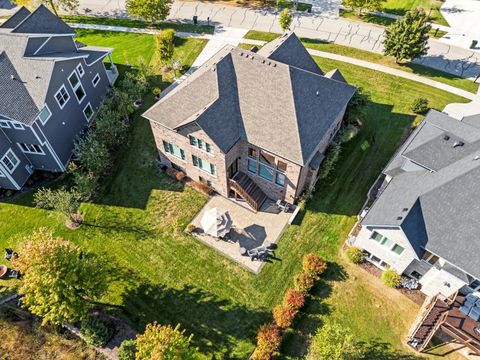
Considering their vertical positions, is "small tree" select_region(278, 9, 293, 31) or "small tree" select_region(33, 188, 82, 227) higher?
"small tree" select_region(278, 9, 293, 31)

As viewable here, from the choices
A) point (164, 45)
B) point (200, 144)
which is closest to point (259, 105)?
point (200, 144)

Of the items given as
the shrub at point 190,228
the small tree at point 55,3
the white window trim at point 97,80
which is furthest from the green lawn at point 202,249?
the small tree at point 55,3

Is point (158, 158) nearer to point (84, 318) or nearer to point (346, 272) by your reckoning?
point (84, 318)

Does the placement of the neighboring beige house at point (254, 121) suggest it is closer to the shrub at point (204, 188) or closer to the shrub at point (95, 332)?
the shrub at point (204, 188)

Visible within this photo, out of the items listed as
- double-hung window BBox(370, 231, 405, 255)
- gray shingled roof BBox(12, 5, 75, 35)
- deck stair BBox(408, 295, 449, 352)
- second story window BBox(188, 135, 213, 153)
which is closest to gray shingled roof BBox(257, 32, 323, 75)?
second story window BBox(188, 135, 213, 153)

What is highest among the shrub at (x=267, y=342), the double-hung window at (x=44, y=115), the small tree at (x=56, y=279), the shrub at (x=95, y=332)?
the double-hung window at (x=44, y=115)

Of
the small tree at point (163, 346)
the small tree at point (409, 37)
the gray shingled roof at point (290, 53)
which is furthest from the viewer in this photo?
the small tree at point (409, 37)

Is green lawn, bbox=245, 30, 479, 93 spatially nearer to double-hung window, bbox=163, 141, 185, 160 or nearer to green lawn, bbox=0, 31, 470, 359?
green lawn, bbox=0, 31, 470, 359

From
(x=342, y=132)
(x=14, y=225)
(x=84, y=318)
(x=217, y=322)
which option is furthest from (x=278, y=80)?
(x=14, y=225)
